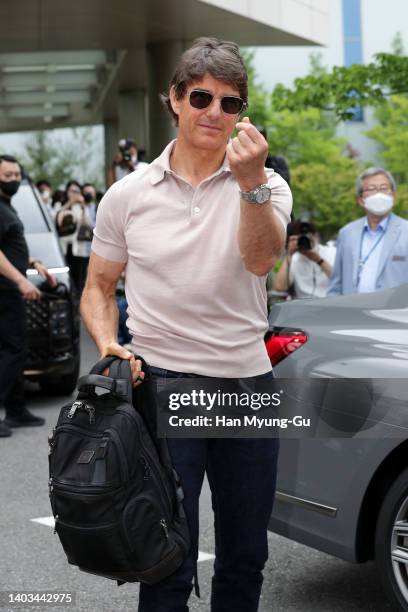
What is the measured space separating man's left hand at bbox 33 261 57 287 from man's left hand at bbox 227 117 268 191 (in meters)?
6.74

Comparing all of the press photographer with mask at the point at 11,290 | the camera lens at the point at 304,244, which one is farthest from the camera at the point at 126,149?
the press photographer with mask at the point at 11,290

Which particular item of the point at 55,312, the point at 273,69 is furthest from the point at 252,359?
the point at 273,69

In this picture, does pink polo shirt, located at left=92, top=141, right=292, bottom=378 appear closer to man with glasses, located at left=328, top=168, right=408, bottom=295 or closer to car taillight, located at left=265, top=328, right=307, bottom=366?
car taillight, located at left=265, top=328, right=307, bottom=366

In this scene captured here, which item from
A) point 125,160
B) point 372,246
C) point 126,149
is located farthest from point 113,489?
point 126,149

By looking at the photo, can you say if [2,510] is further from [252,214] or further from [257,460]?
[252,214]

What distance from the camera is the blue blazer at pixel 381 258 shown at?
23.2 feet

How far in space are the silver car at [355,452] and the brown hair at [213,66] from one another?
4.48ft

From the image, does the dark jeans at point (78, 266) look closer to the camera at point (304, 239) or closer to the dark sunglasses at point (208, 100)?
the camera at point (304, 239)

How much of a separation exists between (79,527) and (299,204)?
46561 millimetres

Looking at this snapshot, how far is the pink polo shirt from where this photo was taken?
3082 mm

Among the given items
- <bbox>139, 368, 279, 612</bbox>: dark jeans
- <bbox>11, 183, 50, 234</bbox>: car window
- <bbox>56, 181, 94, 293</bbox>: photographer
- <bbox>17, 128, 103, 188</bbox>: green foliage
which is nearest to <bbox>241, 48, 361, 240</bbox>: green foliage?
<bbox>17, 128, 103, 188</bbox>: green foliage

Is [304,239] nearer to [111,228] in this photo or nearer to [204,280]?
[111,228]

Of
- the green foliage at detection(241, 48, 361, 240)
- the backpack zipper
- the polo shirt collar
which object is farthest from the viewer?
the green foliage at detection(241, 48, 361, 240)

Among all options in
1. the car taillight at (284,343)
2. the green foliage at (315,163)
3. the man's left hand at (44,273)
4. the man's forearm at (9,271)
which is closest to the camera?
the car taillight at (284,343)
